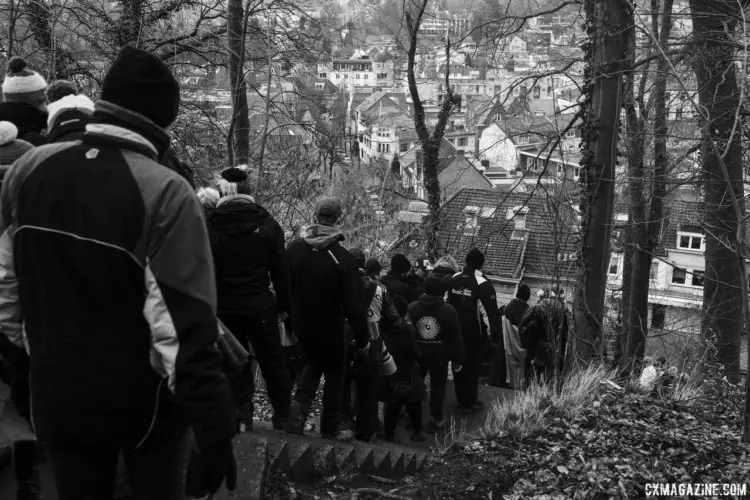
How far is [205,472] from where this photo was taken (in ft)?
7.89

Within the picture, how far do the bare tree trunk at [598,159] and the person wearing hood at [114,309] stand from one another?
301 inches

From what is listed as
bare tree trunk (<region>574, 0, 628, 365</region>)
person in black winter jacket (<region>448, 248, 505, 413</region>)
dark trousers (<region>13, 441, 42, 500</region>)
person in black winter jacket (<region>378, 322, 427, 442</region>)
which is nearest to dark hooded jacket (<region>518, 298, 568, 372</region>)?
bare tree trunk (<region>574, 0, 628, 365</region>)

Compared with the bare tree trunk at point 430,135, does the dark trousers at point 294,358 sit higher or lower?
lower

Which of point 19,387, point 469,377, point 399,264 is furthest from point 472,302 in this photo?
point 19,387

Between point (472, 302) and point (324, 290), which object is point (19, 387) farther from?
point (472, 302)

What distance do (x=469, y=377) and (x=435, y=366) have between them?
1.03 m

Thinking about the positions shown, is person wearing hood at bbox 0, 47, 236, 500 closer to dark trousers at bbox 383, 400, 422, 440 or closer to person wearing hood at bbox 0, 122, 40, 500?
person wearing hood at bbox 0, 122, 40, 500

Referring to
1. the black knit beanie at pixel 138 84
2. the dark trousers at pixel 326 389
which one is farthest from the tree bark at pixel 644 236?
the black knit beanie at pixel 138 84

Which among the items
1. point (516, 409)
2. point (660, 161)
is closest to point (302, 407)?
point (516, 409)

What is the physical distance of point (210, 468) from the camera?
2404mm

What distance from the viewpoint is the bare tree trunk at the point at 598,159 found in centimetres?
966

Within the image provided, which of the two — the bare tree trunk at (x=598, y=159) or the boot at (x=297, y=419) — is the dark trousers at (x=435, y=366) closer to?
the boot at (x=297, y=419)

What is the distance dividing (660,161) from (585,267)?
7.67 m

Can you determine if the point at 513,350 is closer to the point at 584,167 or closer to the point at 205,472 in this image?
the point at 584,167
